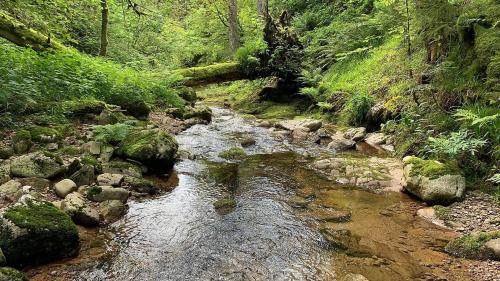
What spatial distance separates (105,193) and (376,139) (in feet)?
22.6

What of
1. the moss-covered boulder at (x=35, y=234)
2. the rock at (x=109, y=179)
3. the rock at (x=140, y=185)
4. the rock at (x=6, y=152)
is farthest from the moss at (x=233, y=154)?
the moss-covered boulder at (x=35, y=234)

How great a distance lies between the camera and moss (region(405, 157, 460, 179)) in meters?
6.08

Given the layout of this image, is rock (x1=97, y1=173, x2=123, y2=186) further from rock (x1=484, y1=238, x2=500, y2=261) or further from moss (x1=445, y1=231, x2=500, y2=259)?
rock (x1=484, y1=238, x2=500, y2=261)

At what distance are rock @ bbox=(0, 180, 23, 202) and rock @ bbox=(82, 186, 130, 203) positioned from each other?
0.88 metres

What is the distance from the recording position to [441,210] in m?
5.59

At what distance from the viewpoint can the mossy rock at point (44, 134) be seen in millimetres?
6723

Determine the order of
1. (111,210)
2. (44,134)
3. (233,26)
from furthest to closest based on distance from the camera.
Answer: (233,26), (44,134), (111,210)

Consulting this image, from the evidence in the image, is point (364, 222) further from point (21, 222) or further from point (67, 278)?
point (21, 222)

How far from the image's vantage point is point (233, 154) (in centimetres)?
906

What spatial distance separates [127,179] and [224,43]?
19.6 m

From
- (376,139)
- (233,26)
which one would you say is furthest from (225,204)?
(233,26)

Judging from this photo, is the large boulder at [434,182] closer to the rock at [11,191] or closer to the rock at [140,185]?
the rock at [140,185]

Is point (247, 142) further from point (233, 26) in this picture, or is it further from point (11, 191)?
point (233, 26)

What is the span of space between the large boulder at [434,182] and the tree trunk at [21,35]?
955 centimetres
